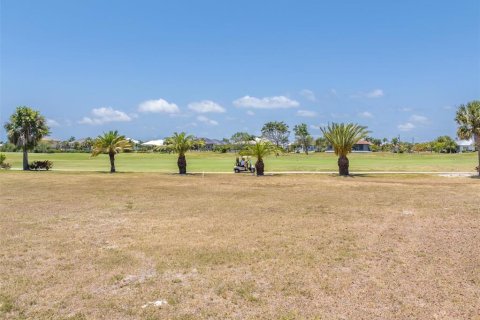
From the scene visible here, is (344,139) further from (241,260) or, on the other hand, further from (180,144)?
(241,260)

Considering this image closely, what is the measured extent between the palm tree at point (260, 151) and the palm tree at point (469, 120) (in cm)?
1672

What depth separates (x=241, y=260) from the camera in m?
10.7

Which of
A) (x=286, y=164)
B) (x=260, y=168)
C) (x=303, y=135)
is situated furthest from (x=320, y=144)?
(x=260, y=168)

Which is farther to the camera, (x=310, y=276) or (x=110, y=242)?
(x=110, y=242)

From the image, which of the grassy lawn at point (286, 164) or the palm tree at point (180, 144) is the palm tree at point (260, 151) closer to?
the palm tree at point (180, 144)

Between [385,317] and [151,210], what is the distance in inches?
523

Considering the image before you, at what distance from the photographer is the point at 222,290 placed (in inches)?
338

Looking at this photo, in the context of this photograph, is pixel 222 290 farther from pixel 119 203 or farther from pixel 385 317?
pixel 119 203

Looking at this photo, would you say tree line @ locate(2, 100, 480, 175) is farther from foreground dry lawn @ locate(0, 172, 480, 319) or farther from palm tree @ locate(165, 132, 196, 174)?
foreground dry lawn @ locate(0, 172, 480, 319)

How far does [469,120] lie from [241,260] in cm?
3327

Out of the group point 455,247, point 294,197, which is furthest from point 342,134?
point 455,247

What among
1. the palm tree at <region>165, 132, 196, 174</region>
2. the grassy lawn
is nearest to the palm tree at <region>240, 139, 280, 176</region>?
the palm tree at <region>165, 132, 196, 174</region>

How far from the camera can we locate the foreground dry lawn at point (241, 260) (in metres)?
7.80

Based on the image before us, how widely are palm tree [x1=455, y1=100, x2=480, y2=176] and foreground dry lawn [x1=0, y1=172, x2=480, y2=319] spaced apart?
1917 cm
